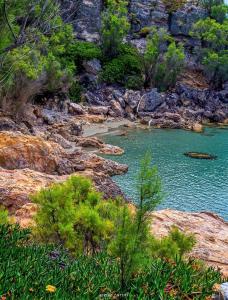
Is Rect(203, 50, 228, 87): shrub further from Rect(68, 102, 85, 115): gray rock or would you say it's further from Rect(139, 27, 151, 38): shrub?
Rect(68, 102, 85, 115): gray rock

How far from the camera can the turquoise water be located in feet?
78.3

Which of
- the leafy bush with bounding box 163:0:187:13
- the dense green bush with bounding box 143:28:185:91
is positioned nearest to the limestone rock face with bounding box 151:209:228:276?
the dense green bush with bounding box 143:28:185:91

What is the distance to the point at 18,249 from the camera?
8.40 metres

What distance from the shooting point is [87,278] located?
279 inches

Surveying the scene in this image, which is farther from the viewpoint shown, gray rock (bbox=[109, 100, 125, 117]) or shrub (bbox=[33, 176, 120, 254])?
gray rock (bbox=[109, 100, 125, 117])

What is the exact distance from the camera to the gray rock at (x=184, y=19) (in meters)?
75.6

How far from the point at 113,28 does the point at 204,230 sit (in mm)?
53131

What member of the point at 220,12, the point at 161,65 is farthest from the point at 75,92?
the point at 220,12

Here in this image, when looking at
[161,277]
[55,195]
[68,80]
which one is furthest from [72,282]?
[68,80]

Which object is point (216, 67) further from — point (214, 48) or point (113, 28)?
point (113, 28)

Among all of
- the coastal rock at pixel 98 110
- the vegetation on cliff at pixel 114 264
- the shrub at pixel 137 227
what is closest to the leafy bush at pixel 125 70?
the coastal rock at pixel 98 110

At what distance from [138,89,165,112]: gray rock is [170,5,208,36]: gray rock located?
2125 cm

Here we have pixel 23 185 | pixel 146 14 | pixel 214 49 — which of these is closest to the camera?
pixel 23 185

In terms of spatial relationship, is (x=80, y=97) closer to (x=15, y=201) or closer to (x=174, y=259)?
(x=15, y=201)
